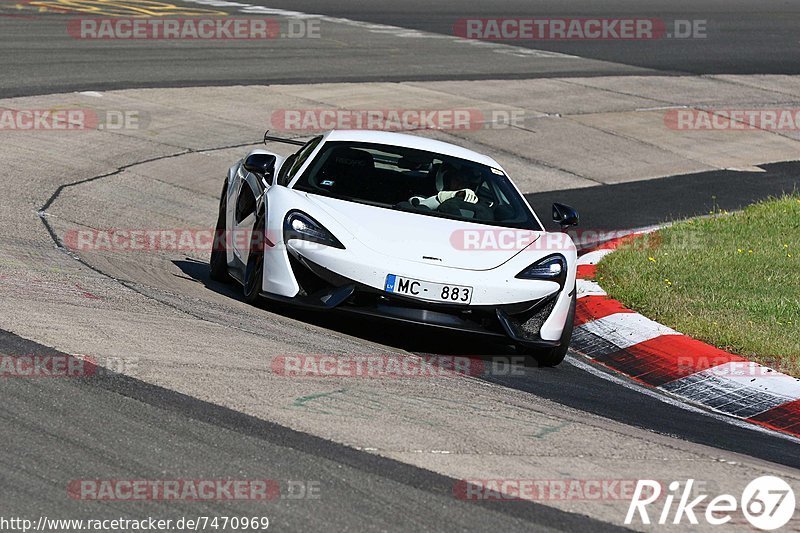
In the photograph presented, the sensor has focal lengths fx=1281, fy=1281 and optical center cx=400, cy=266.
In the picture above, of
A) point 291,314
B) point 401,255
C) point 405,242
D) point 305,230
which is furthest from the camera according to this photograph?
point 291,314


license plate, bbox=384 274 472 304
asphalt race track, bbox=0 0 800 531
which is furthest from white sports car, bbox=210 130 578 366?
asphalt race track, bbox=0 0 800 531

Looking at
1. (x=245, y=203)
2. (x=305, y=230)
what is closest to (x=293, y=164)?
(x=245, y=203)

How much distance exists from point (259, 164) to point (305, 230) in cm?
117

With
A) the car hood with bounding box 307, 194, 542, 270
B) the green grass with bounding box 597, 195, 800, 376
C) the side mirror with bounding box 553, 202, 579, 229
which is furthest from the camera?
the side mirror with bounding box 553, 202, 579, 229

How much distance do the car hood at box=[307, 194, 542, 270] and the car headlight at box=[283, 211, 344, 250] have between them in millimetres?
144

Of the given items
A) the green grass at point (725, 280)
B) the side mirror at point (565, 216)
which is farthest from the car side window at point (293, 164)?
the green grass at point (725, 280)

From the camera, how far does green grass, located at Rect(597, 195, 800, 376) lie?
877 centimetres

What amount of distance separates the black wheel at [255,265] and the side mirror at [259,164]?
499 mm

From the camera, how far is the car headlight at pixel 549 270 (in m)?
8.12

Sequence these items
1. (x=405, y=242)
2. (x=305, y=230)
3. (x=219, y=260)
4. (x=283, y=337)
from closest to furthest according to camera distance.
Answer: (x=283, y=337), (x=405, y=242), (x=305, y=230), (x=219, y=260)

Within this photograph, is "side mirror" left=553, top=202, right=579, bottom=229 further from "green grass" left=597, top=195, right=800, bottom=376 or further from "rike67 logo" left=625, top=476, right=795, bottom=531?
"rike67 logo" left=625, top=476, right=795, bottom=531

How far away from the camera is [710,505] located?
17.0 ft

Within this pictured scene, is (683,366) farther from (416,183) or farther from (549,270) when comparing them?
(416,183)

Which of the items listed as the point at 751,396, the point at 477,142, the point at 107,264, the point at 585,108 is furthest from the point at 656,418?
the point at 585,108
